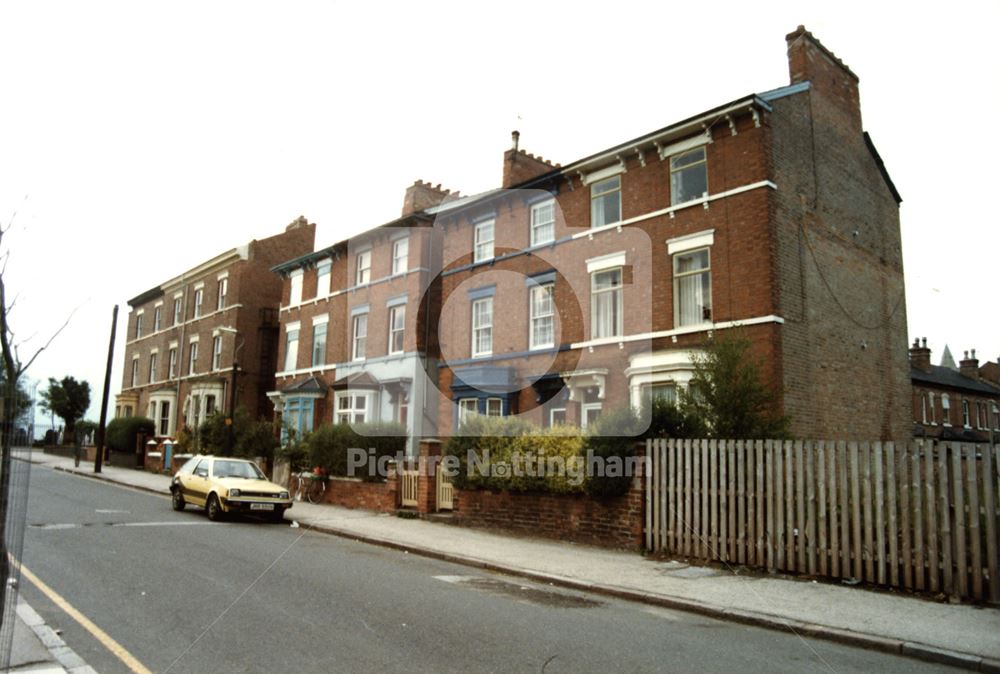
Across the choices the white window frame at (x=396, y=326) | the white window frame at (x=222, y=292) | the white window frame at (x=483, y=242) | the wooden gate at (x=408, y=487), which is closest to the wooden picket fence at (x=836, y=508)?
the wooden gate at (x=408, y=487)

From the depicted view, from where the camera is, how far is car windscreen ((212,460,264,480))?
689 inches

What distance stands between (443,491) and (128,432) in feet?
96.0

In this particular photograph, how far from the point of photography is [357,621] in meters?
6.93

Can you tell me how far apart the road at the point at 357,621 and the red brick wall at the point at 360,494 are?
628cm

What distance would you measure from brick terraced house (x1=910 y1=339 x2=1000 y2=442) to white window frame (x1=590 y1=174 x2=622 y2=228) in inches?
1085

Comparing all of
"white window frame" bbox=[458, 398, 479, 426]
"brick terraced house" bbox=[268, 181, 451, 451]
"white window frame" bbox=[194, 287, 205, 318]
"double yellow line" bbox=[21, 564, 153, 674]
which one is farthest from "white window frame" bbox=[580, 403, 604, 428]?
"white window frame" bbox=[194, 287, 205, 318]

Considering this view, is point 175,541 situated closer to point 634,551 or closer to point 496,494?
point 496,494

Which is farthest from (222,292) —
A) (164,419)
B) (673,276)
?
(673,276)

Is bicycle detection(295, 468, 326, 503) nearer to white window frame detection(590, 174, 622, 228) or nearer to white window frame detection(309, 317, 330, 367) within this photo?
white window frame detection(309, 317, 330, 367)

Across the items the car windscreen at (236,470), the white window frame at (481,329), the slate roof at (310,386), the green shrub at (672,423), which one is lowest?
the car windscreen at (236,470)

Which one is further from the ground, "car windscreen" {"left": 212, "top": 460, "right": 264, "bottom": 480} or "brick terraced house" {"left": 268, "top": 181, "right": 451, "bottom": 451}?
"brick terraced house" {"left": 268, "top": 181, "right": 451, "bottom": 451}

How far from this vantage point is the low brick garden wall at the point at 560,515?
12.2m

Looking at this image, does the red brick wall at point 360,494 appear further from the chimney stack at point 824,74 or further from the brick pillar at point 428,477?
the chimney stack at point 824,74

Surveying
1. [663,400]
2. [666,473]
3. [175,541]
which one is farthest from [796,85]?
[175,541]
